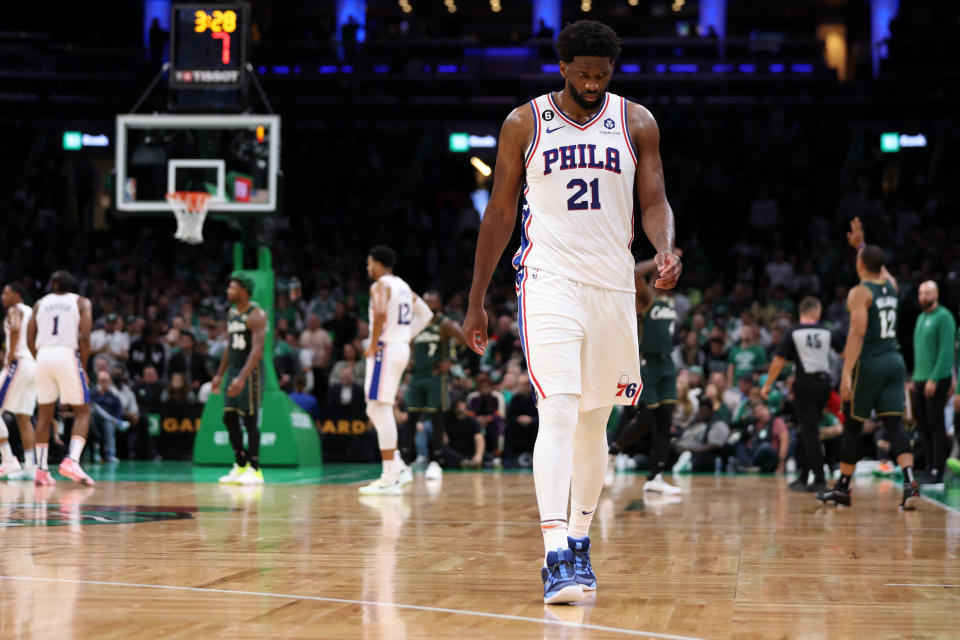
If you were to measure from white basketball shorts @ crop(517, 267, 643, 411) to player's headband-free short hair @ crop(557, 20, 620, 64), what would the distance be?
904 millimetres

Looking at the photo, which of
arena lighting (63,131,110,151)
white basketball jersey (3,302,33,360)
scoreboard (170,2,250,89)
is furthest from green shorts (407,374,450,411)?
arena lighting (63,131,110,151)

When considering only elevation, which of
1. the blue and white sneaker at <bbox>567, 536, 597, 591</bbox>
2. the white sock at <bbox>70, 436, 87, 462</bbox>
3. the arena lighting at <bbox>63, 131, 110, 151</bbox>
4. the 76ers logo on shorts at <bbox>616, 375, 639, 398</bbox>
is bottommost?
the white sock at <bbox>70, 436, 87, 462</bbox>

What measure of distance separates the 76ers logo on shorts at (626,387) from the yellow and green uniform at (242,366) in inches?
296

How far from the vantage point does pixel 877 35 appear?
28406 mm

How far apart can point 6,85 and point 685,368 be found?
1847cm

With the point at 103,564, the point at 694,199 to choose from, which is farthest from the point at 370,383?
the point at 694,199

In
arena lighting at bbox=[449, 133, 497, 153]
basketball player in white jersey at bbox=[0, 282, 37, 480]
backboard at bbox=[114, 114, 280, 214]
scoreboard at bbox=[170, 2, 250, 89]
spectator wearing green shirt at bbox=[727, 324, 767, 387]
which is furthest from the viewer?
arena lighting at bbox=[449, 133, 497, 153]

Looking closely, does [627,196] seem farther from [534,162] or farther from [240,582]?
[240,582]

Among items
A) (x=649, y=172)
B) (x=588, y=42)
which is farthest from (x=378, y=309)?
(x=588, y=42)

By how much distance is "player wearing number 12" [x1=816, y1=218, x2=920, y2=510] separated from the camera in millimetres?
9172

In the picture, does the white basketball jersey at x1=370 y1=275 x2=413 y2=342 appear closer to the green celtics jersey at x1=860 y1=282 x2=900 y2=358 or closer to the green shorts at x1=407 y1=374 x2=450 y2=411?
the green shorts at x1=407 y1=374 x2=450 y2=411

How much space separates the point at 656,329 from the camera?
10.7 metres

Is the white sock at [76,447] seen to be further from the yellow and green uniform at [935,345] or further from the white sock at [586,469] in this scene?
the yellow and green uniform at [935,345]

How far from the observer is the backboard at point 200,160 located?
46.8 ft
